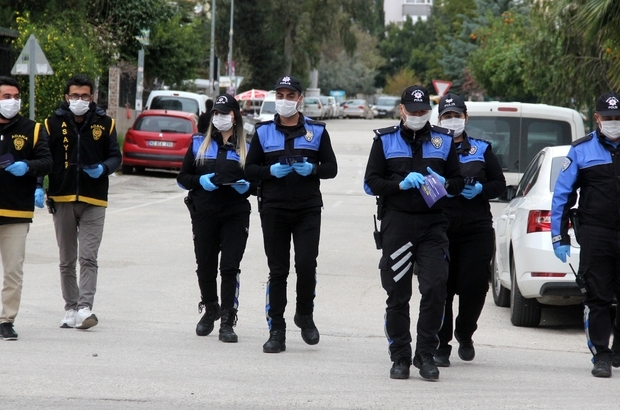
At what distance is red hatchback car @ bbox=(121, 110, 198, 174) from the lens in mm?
26406

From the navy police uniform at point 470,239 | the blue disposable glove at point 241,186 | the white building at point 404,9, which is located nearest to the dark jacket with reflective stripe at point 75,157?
the blue disposable glove at point 241,186

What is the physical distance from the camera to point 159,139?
2642 centimetres

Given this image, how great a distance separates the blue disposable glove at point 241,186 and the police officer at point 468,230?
1569 millimetres

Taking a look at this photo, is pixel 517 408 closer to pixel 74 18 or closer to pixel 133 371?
pixel 133 371

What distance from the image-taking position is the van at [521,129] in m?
13.2

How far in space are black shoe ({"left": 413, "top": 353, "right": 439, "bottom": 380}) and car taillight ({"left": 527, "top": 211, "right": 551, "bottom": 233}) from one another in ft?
8.23

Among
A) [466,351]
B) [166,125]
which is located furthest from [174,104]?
[466,351]

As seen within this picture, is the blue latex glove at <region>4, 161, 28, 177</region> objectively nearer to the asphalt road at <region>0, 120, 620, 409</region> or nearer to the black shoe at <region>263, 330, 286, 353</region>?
the asphalt road at <region>0, 120, 620, 409</region>

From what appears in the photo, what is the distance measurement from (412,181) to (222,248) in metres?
2.12

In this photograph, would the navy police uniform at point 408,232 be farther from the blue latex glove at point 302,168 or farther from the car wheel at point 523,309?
the car wheel at point 523,309

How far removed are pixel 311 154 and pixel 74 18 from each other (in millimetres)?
20864

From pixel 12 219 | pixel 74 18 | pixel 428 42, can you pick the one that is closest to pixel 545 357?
pixel 12 219

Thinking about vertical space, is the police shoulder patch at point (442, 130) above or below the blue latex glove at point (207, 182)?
above

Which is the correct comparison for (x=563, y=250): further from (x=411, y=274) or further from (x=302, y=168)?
(x=302, y=168)
